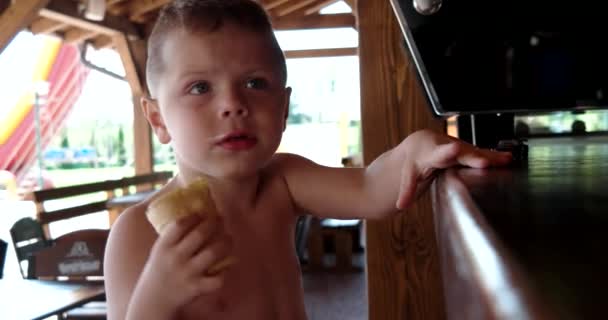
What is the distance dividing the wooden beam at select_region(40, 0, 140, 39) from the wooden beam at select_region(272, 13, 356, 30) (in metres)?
1.91

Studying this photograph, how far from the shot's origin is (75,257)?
10.1ft

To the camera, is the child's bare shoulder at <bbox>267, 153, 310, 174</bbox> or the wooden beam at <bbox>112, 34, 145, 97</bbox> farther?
the wooden beam at <bbox>112, 34, 145, 97</bbox>

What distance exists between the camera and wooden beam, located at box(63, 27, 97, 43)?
654cm

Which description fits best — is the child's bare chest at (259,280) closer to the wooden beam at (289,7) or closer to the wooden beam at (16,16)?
the wooden beam at (16,16)

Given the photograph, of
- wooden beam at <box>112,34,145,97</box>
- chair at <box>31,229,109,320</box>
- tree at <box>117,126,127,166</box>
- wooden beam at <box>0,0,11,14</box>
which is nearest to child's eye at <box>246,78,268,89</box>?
chair at <box>31,229,109,320</box>

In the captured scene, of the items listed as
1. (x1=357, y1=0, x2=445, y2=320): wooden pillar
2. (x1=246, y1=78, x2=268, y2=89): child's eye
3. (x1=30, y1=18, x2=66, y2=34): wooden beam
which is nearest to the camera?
(x1=246, y1=78, x2=268, y2=89): child's eye

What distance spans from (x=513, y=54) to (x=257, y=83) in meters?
0.38

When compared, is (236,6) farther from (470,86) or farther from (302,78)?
(302,78)

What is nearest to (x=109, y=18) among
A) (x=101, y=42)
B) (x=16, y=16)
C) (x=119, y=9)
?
(x=119, y=9)

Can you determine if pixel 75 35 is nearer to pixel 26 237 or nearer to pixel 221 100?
pixel 26 237

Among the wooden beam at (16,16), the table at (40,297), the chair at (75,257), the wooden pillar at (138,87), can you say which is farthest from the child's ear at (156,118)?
the wooden pillar at (138,87)

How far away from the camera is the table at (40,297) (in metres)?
2.39

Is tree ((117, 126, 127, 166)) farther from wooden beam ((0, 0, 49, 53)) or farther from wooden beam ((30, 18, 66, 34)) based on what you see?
wooden beam ((0, 0, 49, 53))

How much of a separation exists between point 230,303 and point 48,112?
1202cm
